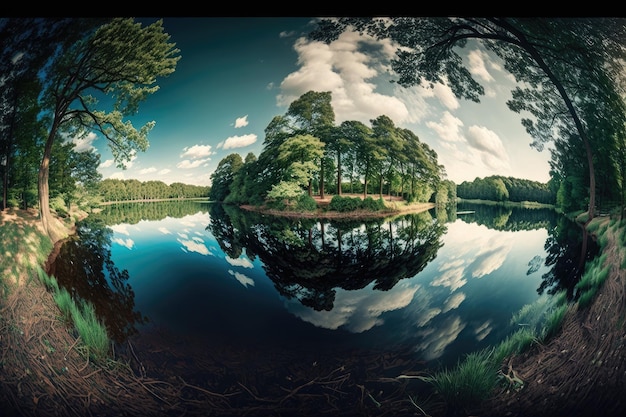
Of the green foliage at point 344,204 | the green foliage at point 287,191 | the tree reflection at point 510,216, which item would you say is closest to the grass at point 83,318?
the green foliage at point 287,191

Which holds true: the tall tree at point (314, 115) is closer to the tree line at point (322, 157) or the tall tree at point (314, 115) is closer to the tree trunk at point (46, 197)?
the tree line at point (322, 157)

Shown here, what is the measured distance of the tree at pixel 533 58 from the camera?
349 centimetres

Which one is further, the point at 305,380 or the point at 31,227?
the point at 31,227

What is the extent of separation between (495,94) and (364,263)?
274 cm

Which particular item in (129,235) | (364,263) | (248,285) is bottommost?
(248,285)

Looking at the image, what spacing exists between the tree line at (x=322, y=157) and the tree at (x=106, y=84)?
1.41 m

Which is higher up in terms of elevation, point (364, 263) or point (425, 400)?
point (364, 263)

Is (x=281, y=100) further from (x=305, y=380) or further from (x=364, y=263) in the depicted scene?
(x=305, y=380)

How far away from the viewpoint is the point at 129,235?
3.61 meters

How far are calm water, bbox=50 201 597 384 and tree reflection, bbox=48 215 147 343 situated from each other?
13 mm

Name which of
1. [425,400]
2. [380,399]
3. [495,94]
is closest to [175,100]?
[495,94]

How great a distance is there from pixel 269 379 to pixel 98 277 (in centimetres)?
246

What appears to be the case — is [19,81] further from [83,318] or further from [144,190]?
[83,318]

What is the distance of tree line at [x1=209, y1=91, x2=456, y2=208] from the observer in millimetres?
3369
